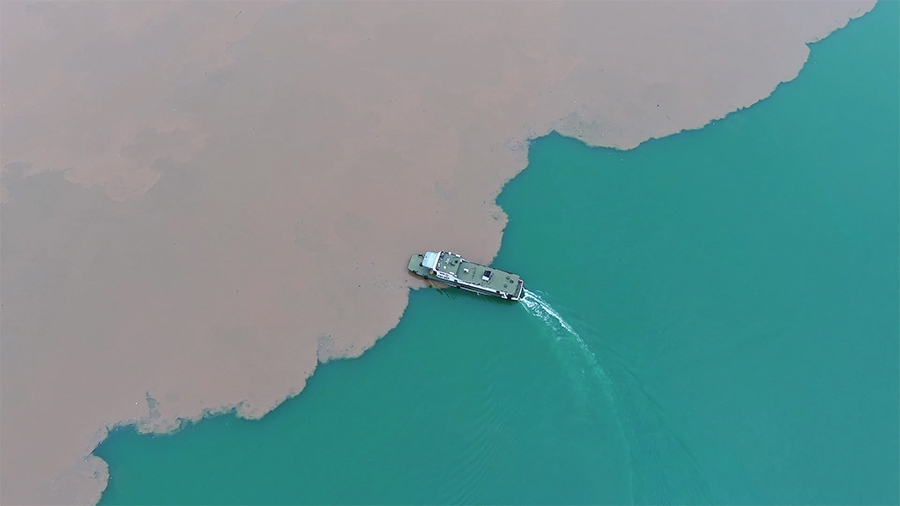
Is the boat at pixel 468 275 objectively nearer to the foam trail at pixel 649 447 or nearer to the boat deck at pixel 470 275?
the boat deck at pixel 470 275

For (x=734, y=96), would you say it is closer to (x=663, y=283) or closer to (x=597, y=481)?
(x=663, y=283)

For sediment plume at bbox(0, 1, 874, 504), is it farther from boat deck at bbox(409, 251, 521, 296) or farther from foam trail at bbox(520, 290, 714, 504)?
foam trail at bbox(520, 290, 714, 504)

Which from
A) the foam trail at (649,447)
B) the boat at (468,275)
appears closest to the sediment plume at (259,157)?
the boat at (468,275)

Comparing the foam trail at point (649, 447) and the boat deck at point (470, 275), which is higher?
the boat deck at point (470, 275)

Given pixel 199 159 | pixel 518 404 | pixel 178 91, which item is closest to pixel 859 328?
pixel 518 404

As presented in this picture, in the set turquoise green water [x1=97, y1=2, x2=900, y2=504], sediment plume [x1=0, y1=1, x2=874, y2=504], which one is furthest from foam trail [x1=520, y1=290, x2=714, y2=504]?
sediment plume [x1=0, y1=1, x2=874, y2=504]
